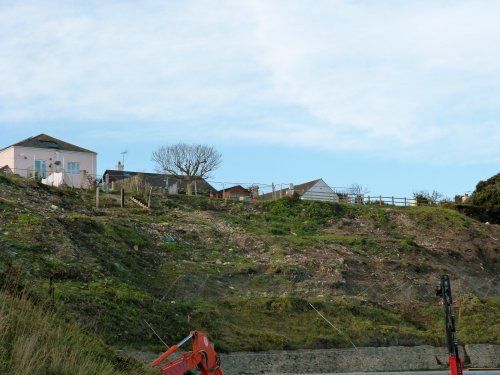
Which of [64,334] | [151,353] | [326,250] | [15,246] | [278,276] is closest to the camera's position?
[64,334]

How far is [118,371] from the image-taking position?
10406 mm

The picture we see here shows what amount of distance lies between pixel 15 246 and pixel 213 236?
17.4 metres

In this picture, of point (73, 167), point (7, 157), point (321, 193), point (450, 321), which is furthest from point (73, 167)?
point (450, 321)

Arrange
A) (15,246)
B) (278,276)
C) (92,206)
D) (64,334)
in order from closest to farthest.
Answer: (64,334) → (15,246) → (278,276) → (92,206)

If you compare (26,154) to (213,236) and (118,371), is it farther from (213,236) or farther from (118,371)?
(118,371)

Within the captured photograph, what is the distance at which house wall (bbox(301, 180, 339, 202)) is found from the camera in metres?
74.1

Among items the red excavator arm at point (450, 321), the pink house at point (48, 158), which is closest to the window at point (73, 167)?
the pink house at point (48, 158)

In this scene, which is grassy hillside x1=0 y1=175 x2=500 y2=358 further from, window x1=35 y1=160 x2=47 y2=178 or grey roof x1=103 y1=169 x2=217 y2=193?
grey roof x1=103 y1=169 x2=217 y2=193

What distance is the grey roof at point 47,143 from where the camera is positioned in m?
62.2

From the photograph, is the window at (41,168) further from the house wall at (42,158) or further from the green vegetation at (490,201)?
the green vegetation at (490,201)

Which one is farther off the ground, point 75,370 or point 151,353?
point 75,370

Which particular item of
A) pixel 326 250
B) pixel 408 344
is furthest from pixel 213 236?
pixel 408 344

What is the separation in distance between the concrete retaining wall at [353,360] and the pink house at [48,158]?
3219cm

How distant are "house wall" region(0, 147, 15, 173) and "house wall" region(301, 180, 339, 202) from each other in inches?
1033
